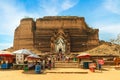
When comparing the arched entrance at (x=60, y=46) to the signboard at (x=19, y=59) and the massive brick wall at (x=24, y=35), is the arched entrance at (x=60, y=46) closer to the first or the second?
the massive brick wall at (x=24, y=35)

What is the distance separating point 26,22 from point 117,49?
2010 cm

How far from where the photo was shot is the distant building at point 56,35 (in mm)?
50281

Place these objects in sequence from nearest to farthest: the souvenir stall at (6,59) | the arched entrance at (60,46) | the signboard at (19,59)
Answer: the souvenir stall at (6,59)
the signboard at (19,59)
the arched entrance at (60,46)

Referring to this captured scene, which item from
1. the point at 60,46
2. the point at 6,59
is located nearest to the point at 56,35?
the point at 60,46

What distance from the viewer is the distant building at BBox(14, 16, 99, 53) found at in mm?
50281

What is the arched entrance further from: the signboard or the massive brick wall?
the signboard

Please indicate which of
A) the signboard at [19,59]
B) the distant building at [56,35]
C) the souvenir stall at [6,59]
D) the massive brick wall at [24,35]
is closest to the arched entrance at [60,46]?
the distant building at [56,35]

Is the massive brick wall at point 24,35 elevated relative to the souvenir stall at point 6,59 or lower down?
elevated

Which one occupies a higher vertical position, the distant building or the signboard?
the distant building

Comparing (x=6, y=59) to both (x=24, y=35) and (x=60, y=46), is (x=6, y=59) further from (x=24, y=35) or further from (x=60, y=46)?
(x=24, y=35)

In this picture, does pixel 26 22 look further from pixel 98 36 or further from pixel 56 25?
pixel 98 36

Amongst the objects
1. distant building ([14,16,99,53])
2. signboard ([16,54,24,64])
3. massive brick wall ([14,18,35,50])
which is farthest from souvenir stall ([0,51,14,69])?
massive brick wall ([14,18,35,50])

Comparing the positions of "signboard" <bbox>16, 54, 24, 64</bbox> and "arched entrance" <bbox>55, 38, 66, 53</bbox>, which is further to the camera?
"arched entrance" <bbox>55, 38, 66, 53</bbox>

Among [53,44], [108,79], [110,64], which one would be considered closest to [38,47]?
[53,44]
